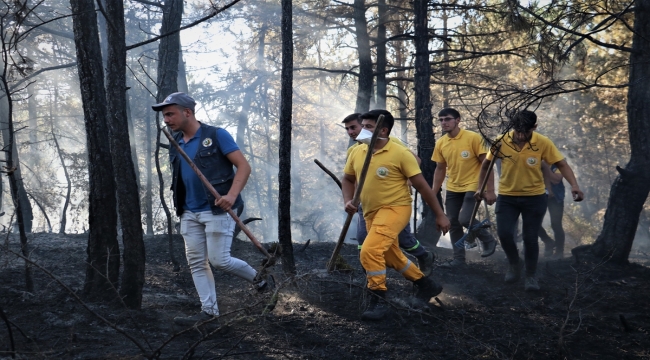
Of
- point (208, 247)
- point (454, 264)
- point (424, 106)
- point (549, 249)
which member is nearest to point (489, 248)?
point (454, 264)

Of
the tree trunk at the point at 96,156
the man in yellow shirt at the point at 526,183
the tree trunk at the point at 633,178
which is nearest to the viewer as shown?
the tree trunk at the point at 96,156

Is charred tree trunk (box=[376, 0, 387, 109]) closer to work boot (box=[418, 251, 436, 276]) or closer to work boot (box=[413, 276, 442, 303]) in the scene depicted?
work boot (box=[418, 251, 436, 276])

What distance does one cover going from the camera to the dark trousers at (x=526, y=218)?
7418 mm

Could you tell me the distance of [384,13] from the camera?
53.0 feet

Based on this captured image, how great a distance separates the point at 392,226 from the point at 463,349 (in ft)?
4.36

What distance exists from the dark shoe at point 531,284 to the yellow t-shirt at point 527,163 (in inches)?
41.6

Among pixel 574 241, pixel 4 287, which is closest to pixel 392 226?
pixel 4 287

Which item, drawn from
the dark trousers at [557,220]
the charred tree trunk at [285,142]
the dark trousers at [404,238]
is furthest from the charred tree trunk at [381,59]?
the dark trousers at [404,238]

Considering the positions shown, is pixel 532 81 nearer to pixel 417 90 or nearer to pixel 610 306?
A: pixel 417 90

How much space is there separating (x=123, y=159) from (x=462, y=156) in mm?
4397

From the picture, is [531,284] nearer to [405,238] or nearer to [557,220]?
[405,238]

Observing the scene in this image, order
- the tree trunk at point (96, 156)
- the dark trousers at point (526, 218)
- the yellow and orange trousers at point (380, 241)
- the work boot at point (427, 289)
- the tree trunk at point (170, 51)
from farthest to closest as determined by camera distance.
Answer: the tree trunk at point (170, 51)
the dark trousers at point (526, 218)
the work boot at point (427, 289)
the tree trunk at point (96, 156)
the yellow and orange trousers at point (380, 241)

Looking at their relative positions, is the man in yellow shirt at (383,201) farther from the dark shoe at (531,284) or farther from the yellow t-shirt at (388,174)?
the dark shoe at (531,284)

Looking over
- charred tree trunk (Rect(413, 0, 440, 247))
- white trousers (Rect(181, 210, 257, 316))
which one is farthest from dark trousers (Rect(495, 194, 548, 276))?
charred tree trunk (Rect(413, 0, 440, 247))
